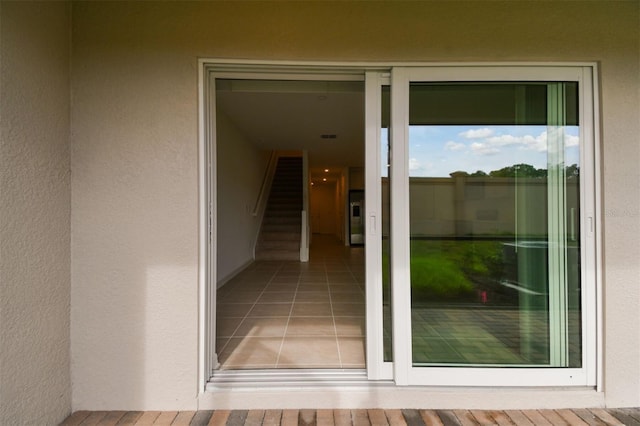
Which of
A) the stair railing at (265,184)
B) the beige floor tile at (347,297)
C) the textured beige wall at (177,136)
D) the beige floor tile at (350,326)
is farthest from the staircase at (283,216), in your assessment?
the textured beige wall at (177,136)

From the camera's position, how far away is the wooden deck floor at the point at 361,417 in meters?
1.52

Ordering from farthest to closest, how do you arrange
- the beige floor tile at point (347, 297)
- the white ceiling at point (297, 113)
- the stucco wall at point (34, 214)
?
1. the beige floor tile at point (347, 297)
2. the white ceiling at point (297, 113)
3. the stucco wall at point (34, 214)

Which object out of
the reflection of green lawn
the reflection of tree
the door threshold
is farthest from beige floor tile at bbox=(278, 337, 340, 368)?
the reflection of tree

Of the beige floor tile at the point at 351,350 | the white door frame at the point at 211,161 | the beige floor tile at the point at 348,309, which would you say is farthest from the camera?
the beige floor tile at the point at 348,309

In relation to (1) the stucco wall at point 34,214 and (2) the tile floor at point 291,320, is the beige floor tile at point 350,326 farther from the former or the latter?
(1) the stucco wall at point 34,214

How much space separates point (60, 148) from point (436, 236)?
214 centimetres

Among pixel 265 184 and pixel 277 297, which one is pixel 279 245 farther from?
pixel 277 297

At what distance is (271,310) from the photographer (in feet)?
10.1

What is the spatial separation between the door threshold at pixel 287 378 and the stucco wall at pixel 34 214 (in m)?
0.81

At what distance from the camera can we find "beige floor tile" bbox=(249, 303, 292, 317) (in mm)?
2961

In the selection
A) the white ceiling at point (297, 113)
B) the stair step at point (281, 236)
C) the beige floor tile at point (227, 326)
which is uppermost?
the white ceiling at point (297, 113)

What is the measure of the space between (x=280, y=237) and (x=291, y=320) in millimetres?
4052

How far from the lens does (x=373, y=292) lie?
5.62ft

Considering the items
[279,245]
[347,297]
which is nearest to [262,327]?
[347,297]
